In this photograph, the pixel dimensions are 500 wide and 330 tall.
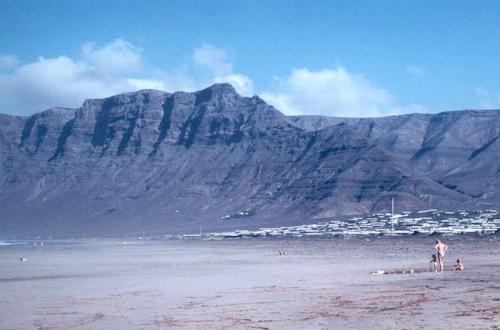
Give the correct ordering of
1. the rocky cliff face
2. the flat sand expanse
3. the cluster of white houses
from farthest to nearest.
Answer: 1. the rocky cliff face
2. the cluster of white houses
3. the flat sand expanse

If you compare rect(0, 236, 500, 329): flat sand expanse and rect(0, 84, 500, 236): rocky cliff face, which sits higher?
rect(0, 84, 500, 236): rocky cliff face

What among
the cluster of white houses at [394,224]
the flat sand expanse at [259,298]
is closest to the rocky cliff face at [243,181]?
the cluster of white houses at [394,224]

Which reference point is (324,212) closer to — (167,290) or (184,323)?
(167,290)

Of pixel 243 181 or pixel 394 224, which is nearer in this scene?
pixel 394 224

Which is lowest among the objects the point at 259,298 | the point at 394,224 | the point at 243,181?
the point at 259,298

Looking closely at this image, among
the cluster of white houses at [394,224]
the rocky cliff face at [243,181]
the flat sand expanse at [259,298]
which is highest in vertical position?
the rocky cliff face at [243,181]

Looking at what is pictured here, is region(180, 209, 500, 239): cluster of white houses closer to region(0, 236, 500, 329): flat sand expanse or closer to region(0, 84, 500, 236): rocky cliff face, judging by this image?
region(0, 84, 500, 236): rocky cliff face

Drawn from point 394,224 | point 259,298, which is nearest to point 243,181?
point 394,224

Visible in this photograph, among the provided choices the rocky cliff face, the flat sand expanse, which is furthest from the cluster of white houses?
the flat sand expanse

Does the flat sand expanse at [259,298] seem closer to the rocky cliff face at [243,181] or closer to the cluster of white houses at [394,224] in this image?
the cluster of white houses at [394,224]

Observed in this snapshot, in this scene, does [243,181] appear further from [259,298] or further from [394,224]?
[259,298]
